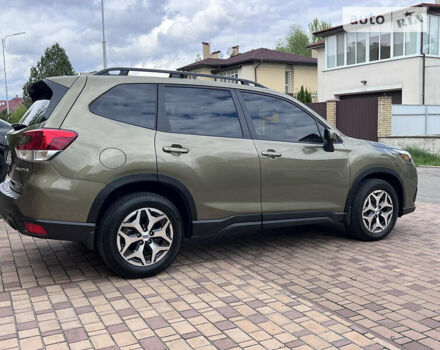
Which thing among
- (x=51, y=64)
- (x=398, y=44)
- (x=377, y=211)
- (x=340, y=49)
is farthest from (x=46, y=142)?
(x=51, y=64)

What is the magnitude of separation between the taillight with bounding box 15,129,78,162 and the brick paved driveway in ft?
3.74

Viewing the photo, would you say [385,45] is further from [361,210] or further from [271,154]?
[271,154]

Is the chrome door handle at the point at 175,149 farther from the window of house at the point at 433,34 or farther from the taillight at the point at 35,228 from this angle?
the window of house at the point at 433,34

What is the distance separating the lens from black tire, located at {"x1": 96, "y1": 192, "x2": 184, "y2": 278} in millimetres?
4164

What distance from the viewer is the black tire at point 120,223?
416cm

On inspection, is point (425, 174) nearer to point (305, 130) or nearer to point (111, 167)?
point (305, 130)

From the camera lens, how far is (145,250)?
4.41m

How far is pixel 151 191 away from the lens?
4.50 meters

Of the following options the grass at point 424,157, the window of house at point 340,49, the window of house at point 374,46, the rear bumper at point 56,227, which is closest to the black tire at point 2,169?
the rear bumper at point 56,227

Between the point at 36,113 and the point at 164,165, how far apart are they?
1.33 m

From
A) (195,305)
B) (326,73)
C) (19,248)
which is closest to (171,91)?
(195,305)

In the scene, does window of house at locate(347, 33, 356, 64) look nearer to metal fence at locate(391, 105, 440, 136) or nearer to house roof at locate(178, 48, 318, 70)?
metal fence at locate(391, 105, 440, 136)

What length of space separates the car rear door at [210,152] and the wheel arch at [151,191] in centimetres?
6

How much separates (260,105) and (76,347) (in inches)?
123
